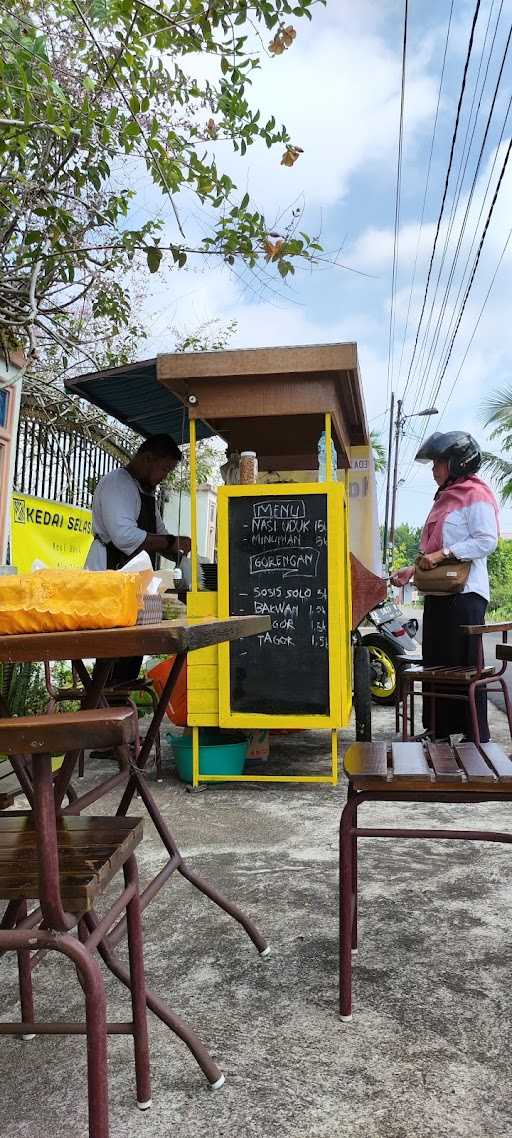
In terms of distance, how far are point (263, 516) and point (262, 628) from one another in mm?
2202

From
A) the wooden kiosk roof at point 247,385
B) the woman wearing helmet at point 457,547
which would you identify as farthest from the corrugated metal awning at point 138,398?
the woman wearing helmet at point 457,547

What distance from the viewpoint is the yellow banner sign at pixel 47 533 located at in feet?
17.7

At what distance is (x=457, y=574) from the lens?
14.7ft

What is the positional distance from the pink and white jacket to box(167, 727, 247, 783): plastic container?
5.15 ft

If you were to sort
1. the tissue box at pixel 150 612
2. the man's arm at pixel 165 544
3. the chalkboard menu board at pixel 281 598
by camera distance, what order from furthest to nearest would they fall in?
1. the man's arm at pixel 165 544
2. the chalkboard menu board at pixel 281 598
3. the tissue box at pixel 150 612

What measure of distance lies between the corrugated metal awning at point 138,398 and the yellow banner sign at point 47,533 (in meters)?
0.86

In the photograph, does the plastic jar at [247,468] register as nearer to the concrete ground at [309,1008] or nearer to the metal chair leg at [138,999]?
the concrete ground at [309,1008]

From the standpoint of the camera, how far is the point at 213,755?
4434 millimetres

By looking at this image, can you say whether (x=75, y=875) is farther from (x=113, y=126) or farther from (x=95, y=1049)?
(x=113, y=126)

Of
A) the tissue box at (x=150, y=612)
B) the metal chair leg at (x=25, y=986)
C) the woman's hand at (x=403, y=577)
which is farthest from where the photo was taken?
the woman's hand at (x=403, y=577)

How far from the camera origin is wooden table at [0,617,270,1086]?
57.4 inches

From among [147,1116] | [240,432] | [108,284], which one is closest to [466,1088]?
[147,1116]

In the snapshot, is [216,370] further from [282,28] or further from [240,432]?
[282,28]

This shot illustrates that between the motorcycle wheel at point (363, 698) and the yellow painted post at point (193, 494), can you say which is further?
the motorcycle wheel at point (363, 698)
